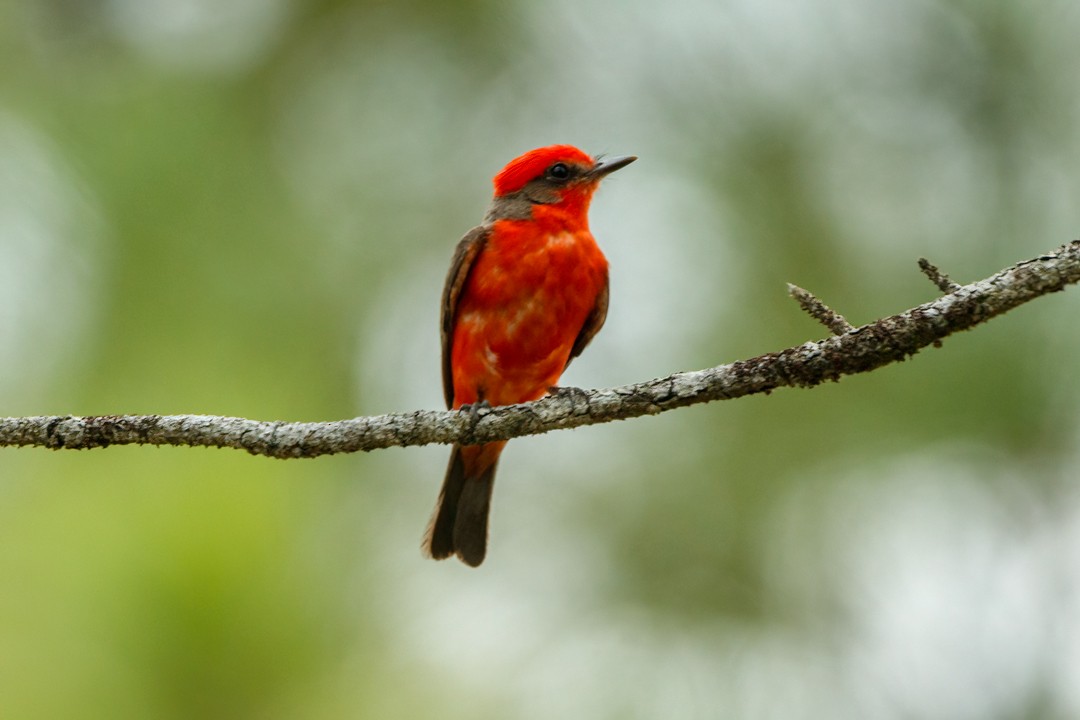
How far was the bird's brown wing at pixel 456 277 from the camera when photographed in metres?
5.30

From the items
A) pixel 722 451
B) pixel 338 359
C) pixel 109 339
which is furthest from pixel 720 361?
pixel 109 339

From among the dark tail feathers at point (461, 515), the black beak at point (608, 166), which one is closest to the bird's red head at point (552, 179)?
the black beak at point (608, 166)

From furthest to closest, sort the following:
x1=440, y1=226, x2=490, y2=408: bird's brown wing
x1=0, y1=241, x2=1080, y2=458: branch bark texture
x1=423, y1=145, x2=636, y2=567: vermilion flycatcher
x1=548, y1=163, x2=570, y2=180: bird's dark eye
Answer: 1. x1=548, y1=163, x2=570, y2=180: bird's dark eye
2. x1=440, y1=226, x2=490, y2=408: bird's brown wing
3. x1=423, y1=145, x2=636, y2=567: vermilion flycatcher
4. x1=0, y1=241, x2=1080, y2=458: branch bark texture

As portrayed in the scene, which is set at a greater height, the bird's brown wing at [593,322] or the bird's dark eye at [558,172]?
the bird's dark eye at [558,172]

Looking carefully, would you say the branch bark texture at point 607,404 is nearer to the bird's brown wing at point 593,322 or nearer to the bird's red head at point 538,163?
the bird's brown wing at point 593,322

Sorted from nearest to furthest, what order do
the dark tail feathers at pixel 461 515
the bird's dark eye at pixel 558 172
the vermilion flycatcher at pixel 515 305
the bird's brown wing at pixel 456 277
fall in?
the vermilion flycatcher at pixel 515 305 → the bird's brown wing at pixel 456 277 → the dark tail feathers at pixel 461 515 → the bird's dark eye at pixel 558 172

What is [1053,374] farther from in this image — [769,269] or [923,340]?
[923,340]

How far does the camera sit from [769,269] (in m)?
5.48

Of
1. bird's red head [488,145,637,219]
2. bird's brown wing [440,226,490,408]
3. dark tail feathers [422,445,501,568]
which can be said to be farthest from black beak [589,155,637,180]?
dark tail feathers [422,445,501,568]

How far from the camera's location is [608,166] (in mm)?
5621

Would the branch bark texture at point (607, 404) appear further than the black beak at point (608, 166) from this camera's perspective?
No

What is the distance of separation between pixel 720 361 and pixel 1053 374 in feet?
4.46

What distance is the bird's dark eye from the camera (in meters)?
5.70

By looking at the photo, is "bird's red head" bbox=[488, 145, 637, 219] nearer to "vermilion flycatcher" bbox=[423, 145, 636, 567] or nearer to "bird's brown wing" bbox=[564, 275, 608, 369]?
"vermilion flycatcher" bbox=[423, 145, 636, 567]
